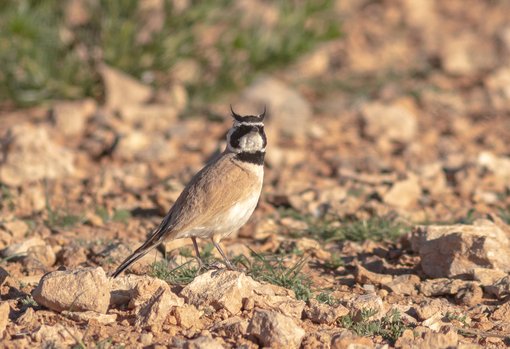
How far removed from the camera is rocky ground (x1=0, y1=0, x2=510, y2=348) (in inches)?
179

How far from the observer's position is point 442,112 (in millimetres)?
10016

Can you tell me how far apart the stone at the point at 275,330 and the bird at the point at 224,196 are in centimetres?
101

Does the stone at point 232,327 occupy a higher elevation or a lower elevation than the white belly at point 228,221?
lower

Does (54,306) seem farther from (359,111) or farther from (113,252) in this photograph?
(359,111)

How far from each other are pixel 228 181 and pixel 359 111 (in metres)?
4.60

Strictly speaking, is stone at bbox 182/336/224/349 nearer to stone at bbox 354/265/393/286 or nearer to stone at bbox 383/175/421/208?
stone at bbox 354/265/393/286

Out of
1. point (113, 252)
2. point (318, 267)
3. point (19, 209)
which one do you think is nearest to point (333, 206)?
point (318, 267)

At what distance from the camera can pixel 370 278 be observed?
541cm

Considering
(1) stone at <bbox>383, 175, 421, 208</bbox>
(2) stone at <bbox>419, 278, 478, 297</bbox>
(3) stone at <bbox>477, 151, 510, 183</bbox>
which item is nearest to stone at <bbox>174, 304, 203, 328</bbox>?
(2) stone at <bbox>419, 278, 478, 297</bbox>

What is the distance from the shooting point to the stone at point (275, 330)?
13.8ft

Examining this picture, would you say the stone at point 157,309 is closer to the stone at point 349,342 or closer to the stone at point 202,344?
the stone at point 202,344

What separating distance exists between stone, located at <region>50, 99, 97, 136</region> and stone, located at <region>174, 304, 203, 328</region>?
4.99 m

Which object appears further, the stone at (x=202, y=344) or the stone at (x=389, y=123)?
the stone at (x=389, y=123)

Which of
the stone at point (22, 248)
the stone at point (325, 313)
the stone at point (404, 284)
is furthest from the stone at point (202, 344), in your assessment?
the stone at point (22, 248)
